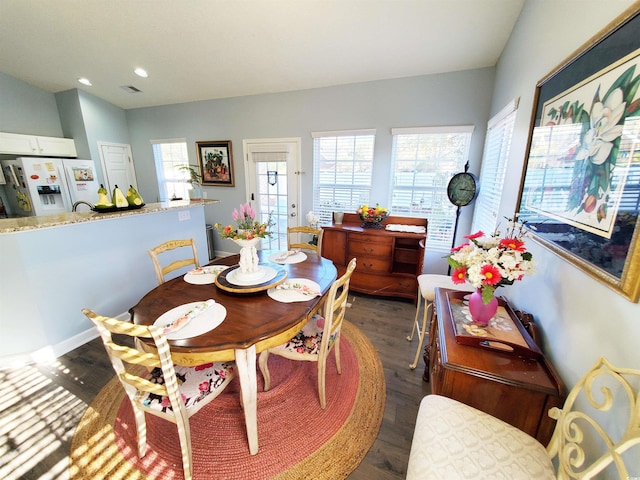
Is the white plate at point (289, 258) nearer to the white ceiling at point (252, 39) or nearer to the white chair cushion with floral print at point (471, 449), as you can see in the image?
the white chair cushion with floral print at point (471, 449)

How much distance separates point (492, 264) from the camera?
1164 millimetres

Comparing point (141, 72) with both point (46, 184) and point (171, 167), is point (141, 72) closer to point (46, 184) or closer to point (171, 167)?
point (171, 167)

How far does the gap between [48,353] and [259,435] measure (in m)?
2.01

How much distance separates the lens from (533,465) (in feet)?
2.79

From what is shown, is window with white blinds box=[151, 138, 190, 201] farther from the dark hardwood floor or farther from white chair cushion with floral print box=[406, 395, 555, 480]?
white chair cushion with floral print box=[406, 395, 555, 480]

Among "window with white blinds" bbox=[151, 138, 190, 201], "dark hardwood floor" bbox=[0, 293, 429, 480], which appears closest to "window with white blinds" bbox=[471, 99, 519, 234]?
"dark hardwood floor" bbox=[0, 293, 429, 480]

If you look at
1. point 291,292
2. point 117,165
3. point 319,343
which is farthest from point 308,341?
point 117,165

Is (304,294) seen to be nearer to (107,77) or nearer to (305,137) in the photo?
(305,137)

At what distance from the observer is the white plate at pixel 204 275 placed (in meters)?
1.71

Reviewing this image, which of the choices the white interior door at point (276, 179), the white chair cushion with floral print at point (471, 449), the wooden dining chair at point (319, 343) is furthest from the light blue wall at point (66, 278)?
the white chair cushion with floral print at point (471, 449)

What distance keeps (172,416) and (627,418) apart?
170 cm

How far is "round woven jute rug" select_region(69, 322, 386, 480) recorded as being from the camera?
1.28 m

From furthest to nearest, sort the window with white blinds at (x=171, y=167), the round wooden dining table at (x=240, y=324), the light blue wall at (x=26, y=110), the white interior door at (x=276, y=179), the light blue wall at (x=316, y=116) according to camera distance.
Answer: the window with white blinds at (x=171, y=167), the white interior door at (x=276, y=179), the light blue wall at (x=26, y=110), the light blue wall at (x=316, y=116), the round wooden dining table at (x=240, y=324)

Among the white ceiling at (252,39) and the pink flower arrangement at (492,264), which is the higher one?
the white ceiling at (252,39)
